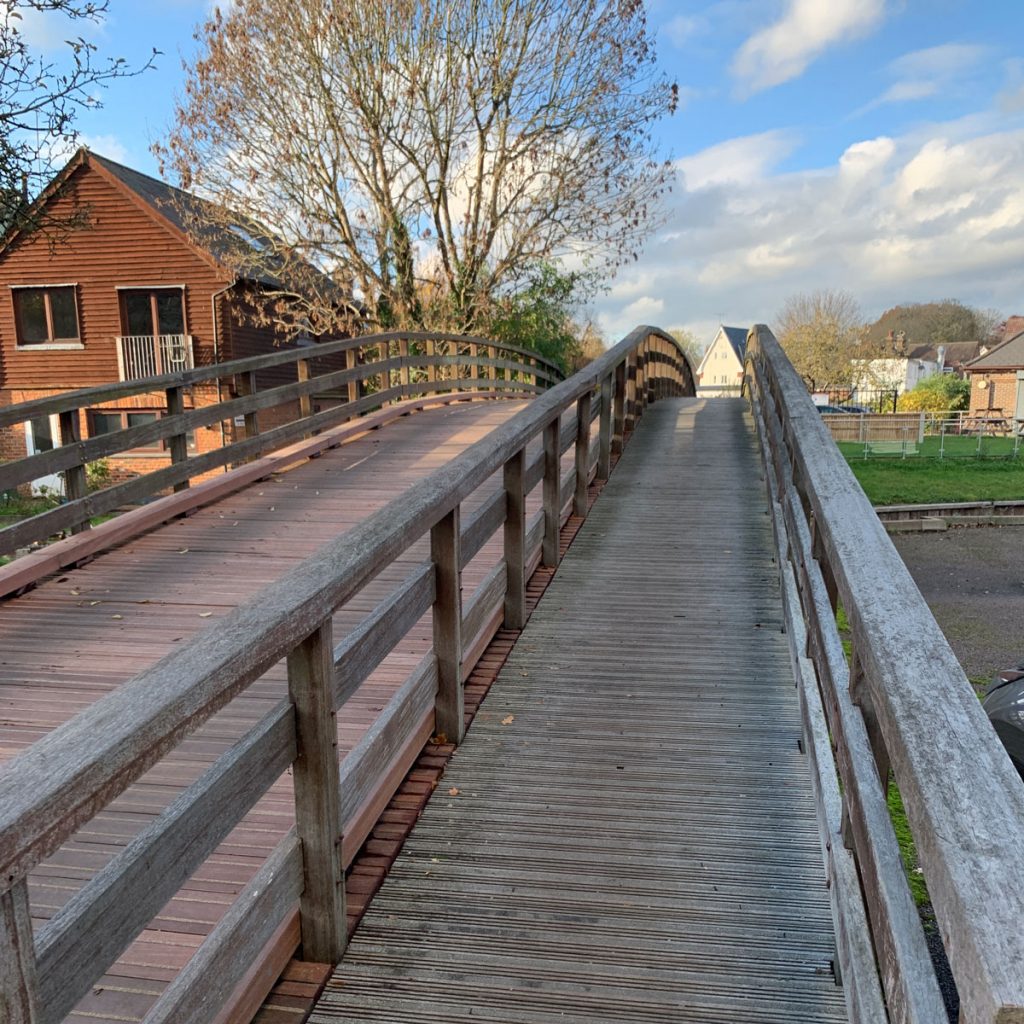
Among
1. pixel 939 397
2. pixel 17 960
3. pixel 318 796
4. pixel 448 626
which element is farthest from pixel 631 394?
pixel 939 397

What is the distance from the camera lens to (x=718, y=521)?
6.40 meters

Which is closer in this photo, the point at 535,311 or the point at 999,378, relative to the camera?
the point at 535,311

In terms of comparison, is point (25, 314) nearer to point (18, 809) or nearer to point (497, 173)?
point (497, 173)

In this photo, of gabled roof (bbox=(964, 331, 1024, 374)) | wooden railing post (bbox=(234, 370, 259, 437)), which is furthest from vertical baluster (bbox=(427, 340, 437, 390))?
gabled roof (bbox=(964, 331, 1024, 374))

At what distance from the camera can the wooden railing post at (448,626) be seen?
10.8ft

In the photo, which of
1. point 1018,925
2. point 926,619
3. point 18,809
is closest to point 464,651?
point 926,619

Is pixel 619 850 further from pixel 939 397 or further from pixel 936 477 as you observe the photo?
pixel 939 397

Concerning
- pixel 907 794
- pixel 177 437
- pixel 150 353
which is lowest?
pixel 907 794

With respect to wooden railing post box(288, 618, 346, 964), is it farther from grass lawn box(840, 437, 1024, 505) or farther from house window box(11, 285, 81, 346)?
house window box(11, 285, 81, 346)

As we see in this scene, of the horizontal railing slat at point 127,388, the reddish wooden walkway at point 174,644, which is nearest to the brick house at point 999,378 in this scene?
the horizontal railing slat at point 127,388

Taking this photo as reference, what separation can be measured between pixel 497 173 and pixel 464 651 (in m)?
13.0

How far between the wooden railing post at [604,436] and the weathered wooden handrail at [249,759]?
11.9ft

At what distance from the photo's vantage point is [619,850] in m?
2.75

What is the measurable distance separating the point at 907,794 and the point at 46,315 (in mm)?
24761
